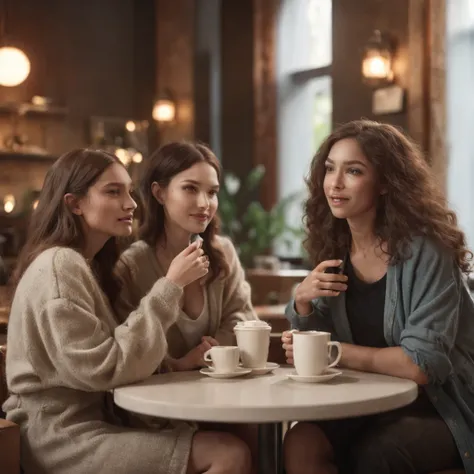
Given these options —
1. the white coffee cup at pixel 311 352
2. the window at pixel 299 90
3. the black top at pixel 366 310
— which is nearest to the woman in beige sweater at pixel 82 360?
the white coffee cup at pixel 311 352

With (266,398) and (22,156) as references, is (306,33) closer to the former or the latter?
(22,156)

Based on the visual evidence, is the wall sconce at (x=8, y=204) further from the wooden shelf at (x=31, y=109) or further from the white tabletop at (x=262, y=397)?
the white tabletop at (x=262, y=397)

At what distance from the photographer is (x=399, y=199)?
2.27 m

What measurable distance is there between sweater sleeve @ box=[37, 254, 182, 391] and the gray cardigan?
599mm

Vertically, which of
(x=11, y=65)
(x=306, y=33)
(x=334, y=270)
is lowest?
(x=334, y=270)

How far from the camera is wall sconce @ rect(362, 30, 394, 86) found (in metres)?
5.78

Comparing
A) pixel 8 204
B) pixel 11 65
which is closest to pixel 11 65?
pixel 11 65

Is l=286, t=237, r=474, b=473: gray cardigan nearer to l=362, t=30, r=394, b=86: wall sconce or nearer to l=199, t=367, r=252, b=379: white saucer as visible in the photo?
l=199, t=367, r=252, b=379: white saucer

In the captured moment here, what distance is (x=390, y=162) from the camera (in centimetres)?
230

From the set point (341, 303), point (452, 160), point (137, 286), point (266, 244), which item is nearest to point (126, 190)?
point (137, 286)

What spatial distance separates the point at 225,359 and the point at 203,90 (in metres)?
5.95

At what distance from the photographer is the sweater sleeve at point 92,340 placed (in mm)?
1970

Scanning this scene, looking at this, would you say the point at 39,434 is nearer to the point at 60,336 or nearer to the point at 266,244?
the point at 60,336

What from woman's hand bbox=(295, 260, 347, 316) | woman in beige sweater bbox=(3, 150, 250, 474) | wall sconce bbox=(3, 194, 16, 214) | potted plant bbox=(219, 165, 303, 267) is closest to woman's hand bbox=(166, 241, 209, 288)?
woman in beige sweater bbox=(3, 150, 250, 474)
